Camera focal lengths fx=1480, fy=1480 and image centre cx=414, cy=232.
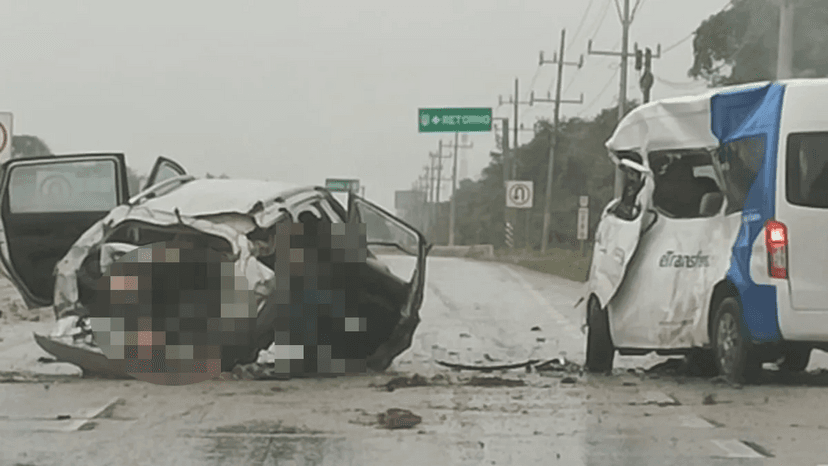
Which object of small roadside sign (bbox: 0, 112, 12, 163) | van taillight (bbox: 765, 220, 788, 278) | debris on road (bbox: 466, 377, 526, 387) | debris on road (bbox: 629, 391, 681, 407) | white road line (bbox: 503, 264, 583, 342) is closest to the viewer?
debris on road (bbox: 629, 391, 681, 407)

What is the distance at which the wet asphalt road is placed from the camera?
7668 mm

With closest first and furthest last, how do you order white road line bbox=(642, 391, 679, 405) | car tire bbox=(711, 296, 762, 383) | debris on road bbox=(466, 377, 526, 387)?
white road line bbox=(642, 391, 679, 405)
car tire bbox=(711, 296, 762, 383)
debris on road bbox=(466, 377, 526, 387)

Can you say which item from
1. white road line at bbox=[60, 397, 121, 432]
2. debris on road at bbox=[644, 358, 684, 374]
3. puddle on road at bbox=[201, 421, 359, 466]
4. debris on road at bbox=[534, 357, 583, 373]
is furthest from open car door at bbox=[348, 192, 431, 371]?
puddle on road at bbox=[201, 421, 359, 466]

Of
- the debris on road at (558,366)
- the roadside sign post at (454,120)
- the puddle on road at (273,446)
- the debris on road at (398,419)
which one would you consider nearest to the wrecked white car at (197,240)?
the debris on road at (558,366)

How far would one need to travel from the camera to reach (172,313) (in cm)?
1045

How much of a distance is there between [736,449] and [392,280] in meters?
5.19

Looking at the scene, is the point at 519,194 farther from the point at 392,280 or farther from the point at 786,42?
the point at 392,280

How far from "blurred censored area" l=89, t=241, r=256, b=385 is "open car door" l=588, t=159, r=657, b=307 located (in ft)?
10.7

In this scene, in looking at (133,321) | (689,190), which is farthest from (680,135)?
(133,321)

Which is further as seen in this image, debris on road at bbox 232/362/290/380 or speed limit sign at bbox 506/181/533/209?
speed limit sign at bbox 506/181/533/209

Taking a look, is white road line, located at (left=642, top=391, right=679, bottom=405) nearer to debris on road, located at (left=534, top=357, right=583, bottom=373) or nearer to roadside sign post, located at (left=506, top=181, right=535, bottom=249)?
debris on road, located at (left=534, top=357, right=583, bottom=373)

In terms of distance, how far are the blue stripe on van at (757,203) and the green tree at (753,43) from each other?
3201cm

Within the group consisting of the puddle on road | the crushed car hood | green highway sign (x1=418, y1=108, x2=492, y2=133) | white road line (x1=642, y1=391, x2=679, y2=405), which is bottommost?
white road line (x1=642, y1=391, x2=679, y2=405)

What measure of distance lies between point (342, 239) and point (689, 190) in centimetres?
291
